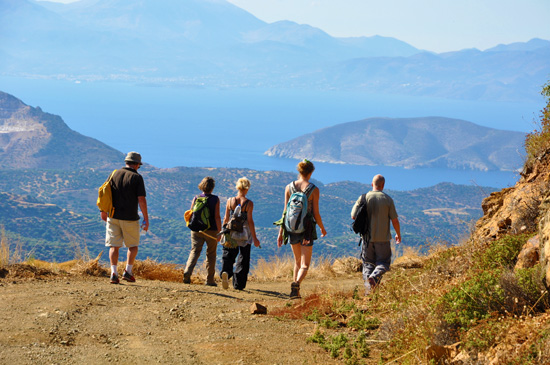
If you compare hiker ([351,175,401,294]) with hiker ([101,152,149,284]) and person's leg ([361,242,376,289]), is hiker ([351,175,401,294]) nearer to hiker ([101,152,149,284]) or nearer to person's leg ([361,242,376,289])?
person's leg ([361,242,376,289])

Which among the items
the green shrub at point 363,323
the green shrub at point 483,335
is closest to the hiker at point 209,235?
the green shrub at point 363,323

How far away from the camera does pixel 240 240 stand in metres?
8.28

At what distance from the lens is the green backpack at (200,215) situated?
27.7ft

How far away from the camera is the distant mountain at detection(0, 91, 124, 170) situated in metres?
170

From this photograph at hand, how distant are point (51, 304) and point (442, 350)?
417 cm

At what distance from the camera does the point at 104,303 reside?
6.62m

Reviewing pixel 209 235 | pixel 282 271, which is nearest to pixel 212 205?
pixel 209 235

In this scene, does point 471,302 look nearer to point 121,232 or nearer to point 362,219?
point 362,219

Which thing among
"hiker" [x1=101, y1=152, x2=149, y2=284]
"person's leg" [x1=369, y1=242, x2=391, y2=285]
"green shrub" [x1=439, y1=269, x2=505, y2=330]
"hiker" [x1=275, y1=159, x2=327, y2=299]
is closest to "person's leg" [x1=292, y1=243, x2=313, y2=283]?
"hiker" [x1=275, y1=159, x2=327, y2=299]

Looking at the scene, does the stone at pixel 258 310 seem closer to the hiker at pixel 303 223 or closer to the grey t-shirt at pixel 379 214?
the hiker at pixel 303 223

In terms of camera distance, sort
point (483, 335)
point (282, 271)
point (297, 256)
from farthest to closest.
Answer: point (282, 271) < point (297, 256) < point (483, 335)

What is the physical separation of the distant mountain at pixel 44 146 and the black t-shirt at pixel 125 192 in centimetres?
16270

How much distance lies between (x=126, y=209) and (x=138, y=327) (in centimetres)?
240

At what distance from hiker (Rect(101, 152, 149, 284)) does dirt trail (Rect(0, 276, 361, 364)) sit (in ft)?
1.73
